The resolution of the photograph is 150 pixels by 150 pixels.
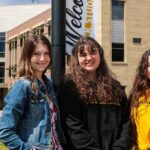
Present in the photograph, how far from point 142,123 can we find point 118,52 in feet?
105

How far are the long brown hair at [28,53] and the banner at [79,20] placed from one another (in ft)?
3.39

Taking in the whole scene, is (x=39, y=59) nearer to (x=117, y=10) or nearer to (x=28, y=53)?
(x=28, y=53)

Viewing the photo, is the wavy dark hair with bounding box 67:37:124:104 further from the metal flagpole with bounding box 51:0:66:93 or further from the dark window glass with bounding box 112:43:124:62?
the dark window glass with bounding box 112:43:124:62

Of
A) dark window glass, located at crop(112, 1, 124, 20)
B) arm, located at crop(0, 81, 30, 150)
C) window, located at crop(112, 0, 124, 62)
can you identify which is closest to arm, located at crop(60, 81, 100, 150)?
arm, located at crop(0, 81, 30, 150)

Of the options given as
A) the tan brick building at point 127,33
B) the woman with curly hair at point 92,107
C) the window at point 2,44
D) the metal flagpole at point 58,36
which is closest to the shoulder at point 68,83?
the woman with curly hair at point 92,107

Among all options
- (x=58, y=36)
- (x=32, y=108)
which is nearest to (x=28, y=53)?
(x=32, y=108)

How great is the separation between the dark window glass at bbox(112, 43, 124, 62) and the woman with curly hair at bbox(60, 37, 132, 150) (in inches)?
1248

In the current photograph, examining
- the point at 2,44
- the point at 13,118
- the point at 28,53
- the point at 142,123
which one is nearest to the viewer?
the point at 13,118

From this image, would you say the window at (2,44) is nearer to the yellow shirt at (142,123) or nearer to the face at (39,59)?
the yellow shirt at (142,123)

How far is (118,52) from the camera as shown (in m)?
36.1

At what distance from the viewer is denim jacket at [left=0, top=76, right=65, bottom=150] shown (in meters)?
3.60

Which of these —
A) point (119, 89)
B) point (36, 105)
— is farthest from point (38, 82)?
point (119, 89)

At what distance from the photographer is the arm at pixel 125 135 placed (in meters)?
4.12

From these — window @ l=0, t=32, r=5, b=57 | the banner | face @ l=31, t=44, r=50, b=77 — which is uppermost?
window @ l=0, t=32, r=5, b=57
